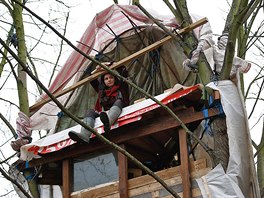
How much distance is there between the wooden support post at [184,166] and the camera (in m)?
6.25

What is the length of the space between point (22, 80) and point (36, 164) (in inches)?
58.9

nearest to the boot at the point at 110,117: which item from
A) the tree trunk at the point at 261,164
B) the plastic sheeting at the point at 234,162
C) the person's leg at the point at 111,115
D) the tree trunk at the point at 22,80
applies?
the person's leg at the point at 111,115

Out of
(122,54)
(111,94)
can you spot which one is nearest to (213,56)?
(111,94)

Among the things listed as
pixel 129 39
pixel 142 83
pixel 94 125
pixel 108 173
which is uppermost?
pixel 129 39

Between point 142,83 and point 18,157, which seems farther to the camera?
point 142,83

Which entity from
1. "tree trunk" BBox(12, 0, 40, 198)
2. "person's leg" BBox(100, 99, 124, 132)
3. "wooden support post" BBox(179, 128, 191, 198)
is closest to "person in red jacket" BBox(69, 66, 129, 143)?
"person's leg" BBox(100, 99, 124, 132)

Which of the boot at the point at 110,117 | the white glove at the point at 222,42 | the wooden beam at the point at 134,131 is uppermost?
the white glove at the point at 222,42

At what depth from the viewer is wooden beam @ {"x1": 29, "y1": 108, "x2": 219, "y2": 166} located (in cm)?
656

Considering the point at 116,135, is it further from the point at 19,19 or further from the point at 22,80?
the point at 19,19

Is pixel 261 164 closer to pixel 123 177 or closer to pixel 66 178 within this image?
pixel 123 177

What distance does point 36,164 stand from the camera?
789 centimetres

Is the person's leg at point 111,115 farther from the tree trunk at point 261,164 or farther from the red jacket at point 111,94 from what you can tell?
the tree trunk at point 261,164

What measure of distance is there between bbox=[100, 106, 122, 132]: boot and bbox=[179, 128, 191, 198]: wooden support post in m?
0.74

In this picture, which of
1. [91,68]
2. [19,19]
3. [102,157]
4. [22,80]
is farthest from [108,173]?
[19,19]
